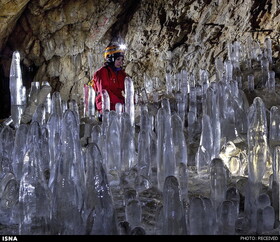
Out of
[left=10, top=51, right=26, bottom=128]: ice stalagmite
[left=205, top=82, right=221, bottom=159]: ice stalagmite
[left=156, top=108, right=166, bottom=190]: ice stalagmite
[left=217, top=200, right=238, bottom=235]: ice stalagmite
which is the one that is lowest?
[left=217, top=200, right=238, bottom=235]: ice stalagmite

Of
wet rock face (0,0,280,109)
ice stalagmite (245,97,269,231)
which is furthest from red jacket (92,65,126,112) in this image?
ice stalagmite (245,97,269,231)

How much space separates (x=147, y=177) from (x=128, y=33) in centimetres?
819

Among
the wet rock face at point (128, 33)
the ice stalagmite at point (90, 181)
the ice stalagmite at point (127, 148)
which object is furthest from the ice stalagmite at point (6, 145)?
the wet rock face at point (128, 33)

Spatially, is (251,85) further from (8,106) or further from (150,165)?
(8,106)

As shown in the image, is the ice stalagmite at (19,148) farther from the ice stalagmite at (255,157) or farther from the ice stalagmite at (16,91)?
the ice stalagmite at (255,157)

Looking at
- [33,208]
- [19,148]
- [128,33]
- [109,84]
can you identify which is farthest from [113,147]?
[128,33]

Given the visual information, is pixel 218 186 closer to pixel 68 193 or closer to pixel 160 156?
pixel 160 156

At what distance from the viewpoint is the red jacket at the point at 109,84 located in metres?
6.64

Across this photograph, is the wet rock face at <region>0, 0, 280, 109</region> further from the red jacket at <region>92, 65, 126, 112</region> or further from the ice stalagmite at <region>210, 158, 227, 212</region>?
the ice stalagmite at <region>210, 158, 227, 212</region>

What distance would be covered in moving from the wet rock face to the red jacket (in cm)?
368

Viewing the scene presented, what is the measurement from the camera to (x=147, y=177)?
3.54 meters

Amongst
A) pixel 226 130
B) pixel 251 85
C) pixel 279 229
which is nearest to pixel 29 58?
pixel 251 85

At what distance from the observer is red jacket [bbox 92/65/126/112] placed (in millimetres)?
6642

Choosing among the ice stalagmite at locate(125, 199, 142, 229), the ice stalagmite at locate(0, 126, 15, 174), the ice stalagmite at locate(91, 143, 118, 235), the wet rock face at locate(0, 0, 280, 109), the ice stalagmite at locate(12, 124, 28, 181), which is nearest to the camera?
the ice stalagmite at locate(91, 143, 118, 235)
